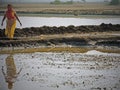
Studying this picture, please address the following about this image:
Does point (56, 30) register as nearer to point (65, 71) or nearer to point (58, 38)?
point (58, 38)

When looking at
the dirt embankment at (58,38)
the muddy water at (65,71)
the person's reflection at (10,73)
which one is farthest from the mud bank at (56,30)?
the person's reflection at (10,73)

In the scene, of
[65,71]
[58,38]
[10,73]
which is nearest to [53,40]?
[58,38]

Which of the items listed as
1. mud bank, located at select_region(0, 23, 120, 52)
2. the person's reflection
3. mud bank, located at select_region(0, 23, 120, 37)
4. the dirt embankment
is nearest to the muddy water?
the person's reflection

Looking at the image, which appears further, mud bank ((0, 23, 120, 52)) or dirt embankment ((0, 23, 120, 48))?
dirt embankment ((0, 23, 120, 48))

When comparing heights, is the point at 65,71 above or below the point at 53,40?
above

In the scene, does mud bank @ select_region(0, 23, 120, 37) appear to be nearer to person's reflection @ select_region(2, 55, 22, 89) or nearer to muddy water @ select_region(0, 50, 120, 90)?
muddy water @ select_region(0, 50, 120, 90)

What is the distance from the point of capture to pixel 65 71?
884cm

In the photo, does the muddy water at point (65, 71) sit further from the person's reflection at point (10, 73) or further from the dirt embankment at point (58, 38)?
the dirt embankment at point (58, 38)

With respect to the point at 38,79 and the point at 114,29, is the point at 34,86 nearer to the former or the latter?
the point at 38,79

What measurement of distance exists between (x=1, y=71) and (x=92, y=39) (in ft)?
17.1

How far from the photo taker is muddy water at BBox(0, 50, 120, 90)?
7586mm

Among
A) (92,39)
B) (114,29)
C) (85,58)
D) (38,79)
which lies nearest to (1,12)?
(114,29)

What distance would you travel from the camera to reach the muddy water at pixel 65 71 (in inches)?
299

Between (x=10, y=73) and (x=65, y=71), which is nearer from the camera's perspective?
(x=10, y=73)
